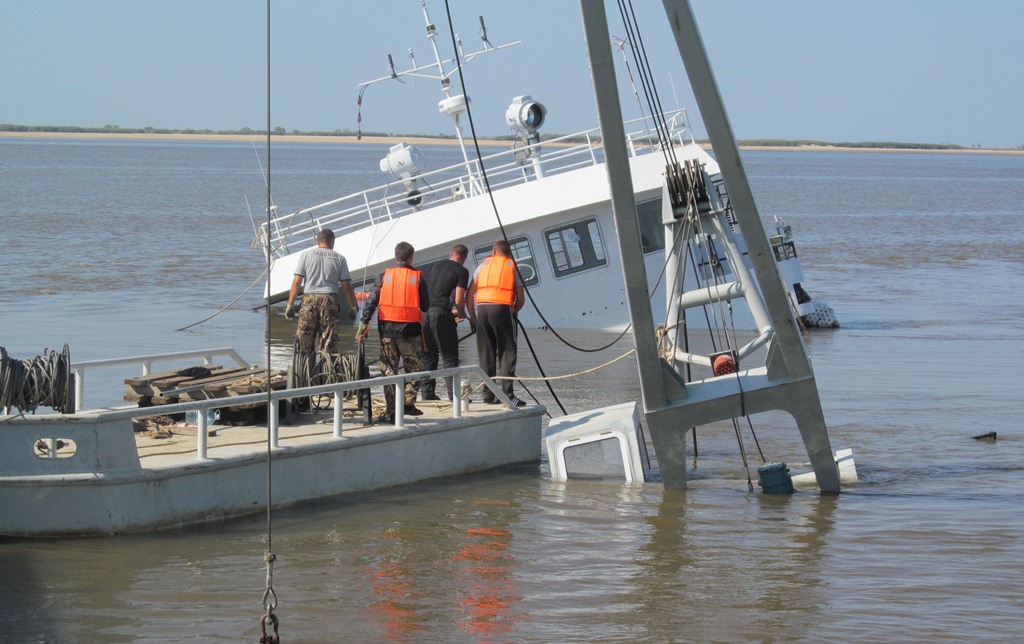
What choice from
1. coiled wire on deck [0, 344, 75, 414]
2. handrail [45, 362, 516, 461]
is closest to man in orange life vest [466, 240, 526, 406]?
handrail [45, 362, 516, 461]

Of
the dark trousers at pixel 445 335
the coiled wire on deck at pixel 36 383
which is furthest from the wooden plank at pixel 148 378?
the dark trousers at pixel 445 335

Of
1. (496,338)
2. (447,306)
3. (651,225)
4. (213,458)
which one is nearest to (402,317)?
(447,306)

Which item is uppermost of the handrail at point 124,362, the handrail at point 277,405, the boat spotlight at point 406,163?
the boat spotlight at point 406,163

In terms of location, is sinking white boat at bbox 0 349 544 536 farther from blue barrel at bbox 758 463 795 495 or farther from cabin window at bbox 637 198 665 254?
cabin window at bbox 637 198 665 254

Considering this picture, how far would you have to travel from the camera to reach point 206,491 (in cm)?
852

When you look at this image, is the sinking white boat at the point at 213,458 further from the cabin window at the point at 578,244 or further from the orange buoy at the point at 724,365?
the cabin window at the point at 578,244

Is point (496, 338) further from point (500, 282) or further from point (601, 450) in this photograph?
point (601, 450)

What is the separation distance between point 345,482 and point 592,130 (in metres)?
10.3

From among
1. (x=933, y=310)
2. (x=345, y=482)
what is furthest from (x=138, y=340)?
(x=933, y=310)

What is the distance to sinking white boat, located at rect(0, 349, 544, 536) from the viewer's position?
7.89 m

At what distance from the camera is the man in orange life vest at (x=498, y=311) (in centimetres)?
1120

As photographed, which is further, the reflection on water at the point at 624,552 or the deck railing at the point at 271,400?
the deck railing at the point at 271,400

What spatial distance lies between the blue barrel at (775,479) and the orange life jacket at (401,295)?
128 inches

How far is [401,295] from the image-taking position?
10672mm
